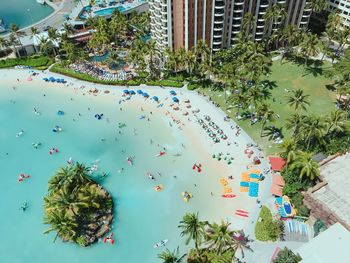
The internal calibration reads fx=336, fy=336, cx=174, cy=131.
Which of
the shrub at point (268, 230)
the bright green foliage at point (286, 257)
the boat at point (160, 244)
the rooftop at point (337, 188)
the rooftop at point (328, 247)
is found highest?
the rooftop at point (337, 188)

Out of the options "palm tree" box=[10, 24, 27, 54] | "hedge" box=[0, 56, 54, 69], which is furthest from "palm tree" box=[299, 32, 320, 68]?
"palm tree" box=[10, 24, 27, 54]

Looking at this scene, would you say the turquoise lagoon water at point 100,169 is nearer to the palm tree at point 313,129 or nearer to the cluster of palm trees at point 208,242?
the cluster of palm trees at point 208,242

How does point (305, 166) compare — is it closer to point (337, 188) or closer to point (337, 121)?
point (337, 188)

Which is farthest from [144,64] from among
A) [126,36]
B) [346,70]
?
[346,70]

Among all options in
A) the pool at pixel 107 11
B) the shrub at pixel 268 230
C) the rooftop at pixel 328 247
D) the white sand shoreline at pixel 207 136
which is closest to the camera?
the rooftop at pixel 328 247

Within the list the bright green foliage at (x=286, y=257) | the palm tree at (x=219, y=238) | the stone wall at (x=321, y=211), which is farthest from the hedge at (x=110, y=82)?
the bright green foliage at (x=286, y=257)
